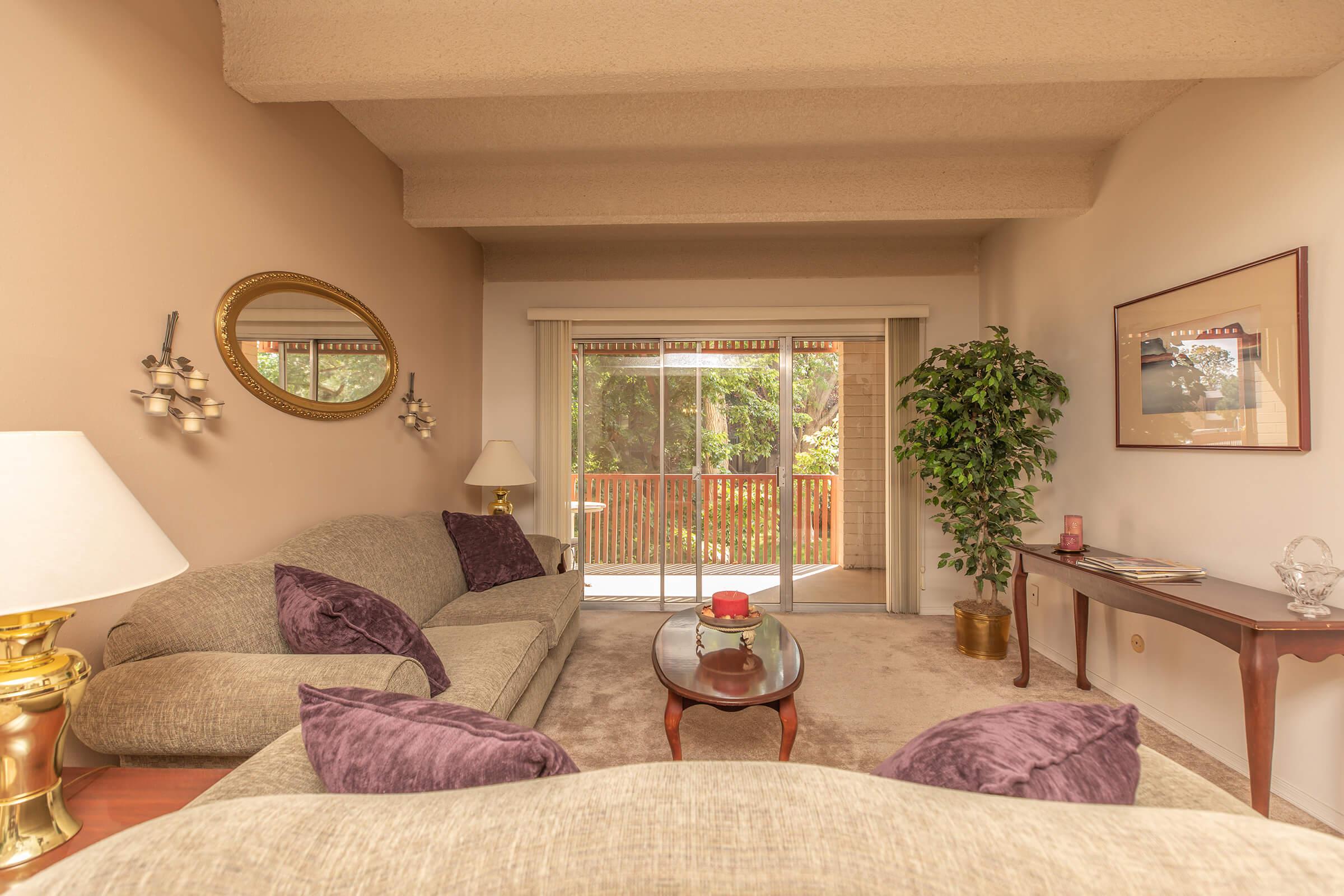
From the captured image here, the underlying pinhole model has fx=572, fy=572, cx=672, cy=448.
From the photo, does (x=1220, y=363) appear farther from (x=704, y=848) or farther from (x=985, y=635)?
(x=704, y=848)

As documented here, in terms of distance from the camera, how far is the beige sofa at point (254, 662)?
1.31 meters

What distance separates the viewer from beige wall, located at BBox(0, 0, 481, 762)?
1385mm

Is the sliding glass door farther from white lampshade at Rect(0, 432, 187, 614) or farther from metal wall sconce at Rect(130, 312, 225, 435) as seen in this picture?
white lampshade at Rect(0, 432, 187, 614)

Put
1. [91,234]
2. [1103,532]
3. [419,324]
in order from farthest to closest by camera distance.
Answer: [419,324], [1103,532], [91,234]

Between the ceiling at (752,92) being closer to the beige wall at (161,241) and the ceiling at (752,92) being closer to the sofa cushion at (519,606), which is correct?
the beige wall at (161,241)

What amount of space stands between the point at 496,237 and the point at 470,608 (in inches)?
108

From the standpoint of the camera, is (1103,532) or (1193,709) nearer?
(1193,709)

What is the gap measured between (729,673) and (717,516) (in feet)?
7.61

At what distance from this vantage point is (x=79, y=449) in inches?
40.1

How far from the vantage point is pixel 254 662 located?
1429mm

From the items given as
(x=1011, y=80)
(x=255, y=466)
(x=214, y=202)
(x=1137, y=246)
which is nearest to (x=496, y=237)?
(x=214, y=202)

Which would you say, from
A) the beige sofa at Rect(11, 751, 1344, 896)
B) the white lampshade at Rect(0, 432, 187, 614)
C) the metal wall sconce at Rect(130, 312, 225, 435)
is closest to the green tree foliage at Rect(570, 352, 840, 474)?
the metal wall sconce at Rect(130, 312, 225, 435)

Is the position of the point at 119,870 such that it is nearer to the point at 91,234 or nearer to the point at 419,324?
the point at 91,234

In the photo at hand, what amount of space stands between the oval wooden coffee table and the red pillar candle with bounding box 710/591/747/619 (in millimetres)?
76
